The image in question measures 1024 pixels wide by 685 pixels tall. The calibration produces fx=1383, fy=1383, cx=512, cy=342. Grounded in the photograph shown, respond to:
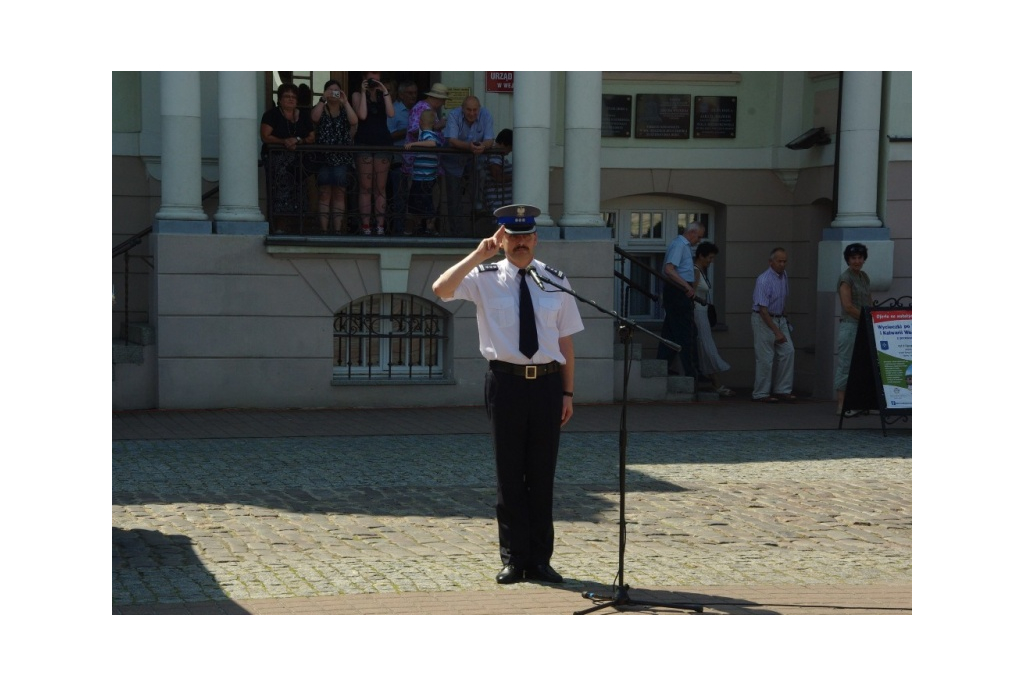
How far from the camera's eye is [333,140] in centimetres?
1532

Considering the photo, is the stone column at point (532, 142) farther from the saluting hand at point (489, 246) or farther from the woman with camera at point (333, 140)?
the saluting hand at point (489, 246)

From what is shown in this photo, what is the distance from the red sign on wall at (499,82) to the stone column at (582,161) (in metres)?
1.26

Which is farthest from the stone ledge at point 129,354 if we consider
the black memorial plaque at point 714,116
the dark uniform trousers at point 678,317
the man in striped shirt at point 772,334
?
the black memorial plaque at point 714,116

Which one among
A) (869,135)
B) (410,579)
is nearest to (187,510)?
(410,579)

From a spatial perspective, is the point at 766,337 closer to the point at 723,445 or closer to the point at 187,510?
the point at 723,445

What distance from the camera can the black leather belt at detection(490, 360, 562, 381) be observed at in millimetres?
7477

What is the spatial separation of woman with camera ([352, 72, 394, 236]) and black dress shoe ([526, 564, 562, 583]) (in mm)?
8480

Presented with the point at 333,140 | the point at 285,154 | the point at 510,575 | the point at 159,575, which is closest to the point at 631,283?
the point at 333,140

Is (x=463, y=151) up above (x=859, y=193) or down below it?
above

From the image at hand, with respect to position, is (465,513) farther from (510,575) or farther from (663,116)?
(663,116)

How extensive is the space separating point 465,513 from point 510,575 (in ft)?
7.03

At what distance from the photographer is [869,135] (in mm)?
16328
